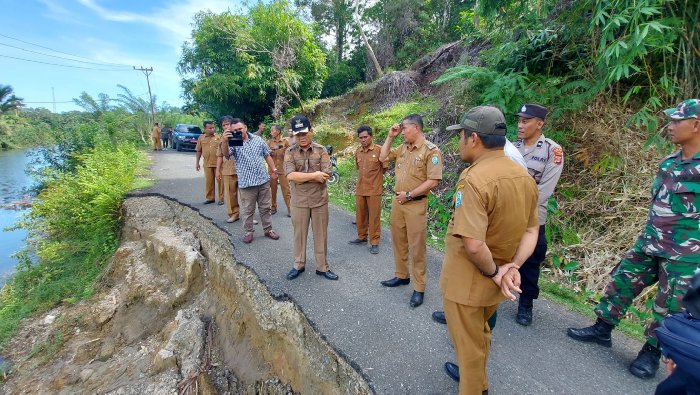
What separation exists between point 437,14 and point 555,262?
49.3ft

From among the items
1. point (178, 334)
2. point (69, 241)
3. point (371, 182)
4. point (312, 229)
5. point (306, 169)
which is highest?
point (306, 169)

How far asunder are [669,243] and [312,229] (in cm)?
302

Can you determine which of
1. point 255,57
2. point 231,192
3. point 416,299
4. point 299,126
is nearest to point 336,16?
point 255,57

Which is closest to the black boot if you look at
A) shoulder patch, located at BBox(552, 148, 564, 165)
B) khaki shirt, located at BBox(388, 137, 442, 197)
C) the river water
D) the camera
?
shoulder patch, located at BBox(552, 148, 564, 165)

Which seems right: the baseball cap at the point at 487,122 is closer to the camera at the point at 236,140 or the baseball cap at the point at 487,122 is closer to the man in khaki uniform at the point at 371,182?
the man in khaki uniform at the point at 371,182

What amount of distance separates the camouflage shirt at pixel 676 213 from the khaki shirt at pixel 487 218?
44.3 inches

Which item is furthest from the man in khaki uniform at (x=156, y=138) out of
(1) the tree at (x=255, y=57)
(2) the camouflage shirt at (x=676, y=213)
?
(2) the camouflage shirt at (x=676, y=213)

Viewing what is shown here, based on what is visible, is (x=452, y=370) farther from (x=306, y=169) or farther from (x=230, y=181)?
(x=230, y=181)

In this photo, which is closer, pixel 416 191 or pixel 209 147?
pixel 416 191

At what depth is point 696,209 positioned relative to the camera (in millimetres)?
2098

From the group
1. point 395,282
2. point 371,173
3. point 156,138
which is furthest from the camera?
point 156,138

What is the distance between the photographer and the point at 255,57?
16.9 metres

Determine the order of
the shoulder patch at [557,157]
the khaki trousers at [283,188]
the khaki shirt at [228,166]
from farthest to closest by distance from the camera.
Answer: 1. the khaki trousers at [283,188]
2. the khaki shirt at [228,166]
3. the shoulder patch at [557,157]

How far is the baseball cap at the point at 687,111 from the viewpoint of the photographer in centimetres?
200
